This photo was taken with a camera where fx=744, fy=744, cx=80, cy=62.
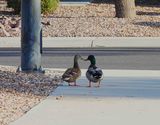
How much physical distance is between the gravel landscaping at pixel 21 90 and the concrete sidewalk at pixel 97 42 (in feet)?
25.3

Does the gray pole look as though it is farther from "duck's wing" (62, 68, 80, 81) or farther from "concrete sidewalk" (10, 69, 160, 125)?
"duck's wing" (62, 68, 80, 81)

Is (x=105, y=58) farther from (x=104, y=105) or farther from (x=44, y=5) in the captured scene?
(x=44, y=5)

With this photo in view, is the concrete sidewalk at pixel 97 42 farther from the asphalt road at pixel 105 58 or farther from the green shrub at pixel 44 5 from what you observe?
the green shrub at pixel 44 5

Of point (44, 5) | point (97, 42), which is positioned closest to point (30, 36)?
point (97, 42)

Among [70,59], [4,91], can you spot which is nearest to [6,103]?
[4,91]

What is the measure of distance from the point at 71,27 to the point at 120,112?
1492 centimetres

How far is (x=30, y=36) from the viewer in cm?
1509

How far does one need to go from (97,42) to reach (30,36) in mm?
8681

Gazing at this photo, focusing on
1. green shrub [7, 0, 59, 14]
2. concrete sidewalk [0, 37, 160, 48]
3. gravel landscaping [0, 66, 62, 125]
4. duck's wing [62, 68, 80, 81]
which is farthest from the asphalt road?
green shrub [7, 0, 59, 14]

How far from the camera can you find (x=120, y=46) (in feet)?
76.6

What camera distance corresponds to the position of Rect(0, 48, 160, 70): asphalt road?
707 inches

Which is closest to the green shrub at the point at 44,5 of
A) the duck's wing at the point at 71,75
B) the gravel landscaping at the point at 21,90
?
the gravel landscaping at the point at 21,90

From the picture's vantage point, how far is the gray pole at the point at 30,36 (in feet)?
49.4

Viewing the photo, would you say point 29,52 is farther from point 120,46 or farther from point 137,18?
point 137,18
